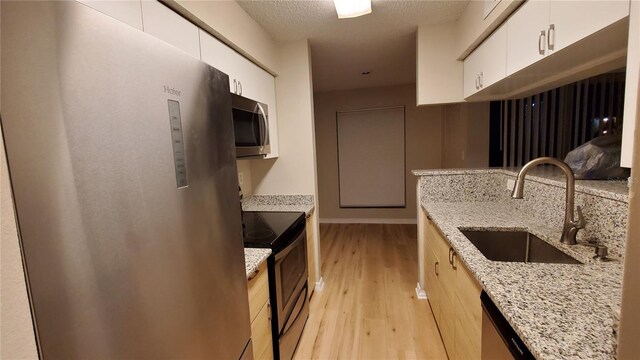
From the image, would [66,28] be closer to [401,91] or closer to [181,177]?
[181,177]

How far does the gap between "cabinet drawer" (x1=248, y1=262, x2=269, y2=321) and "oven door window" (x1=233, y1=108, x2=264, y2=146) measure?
79 centimetres

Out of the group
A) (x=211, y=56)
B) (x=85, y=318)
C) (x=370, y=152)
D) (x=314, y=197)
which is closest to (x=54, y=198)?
(x=85, y=318)

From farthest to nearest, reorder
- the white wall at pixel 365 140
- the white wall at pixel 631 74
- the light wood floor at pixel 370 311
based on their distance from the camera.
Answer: the white wall at pixel 365 140 < the light wood floor at pixel 370 311 < the white wall at pixel 631 74

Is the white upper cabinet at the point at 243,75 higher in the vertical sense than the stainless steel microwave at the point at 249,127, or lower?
higher

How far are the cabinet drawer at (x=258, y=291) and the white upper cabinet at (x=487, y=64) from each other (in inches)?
70.9

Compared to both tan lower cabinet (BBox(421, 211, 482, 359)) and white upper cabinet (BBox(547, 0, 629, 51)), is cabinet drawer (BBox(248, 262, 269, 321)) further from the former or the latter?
white upper cabinet (BBox(547, 0, 629, 51))

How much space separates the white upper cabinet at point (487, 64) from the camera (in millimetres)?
1660

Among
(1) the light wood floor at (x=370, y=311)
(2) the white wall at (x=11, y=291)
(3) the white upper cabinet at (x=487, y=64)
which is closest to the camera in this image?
(2) the white wall at (x=11, y=291)

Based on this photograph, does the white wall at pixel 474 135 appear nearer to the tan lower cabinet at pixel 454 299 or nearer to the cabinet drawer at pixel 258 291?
the tan lower cabinet at pixel 454 299

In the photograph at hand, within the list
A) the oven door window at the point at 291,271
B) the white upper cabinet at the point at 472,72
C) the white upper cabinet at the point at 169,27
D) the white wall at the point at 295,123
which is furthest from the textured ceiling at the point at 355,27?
the oven door window at the point at 291,271

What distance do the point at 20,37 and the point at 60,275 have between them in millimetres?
341

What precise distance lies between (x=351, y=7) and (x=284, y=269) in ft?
5.79

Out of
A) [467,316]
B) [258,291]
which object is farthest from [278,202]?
[467,316]

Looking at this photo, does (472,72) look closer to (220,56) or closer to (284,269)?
(220,56)
